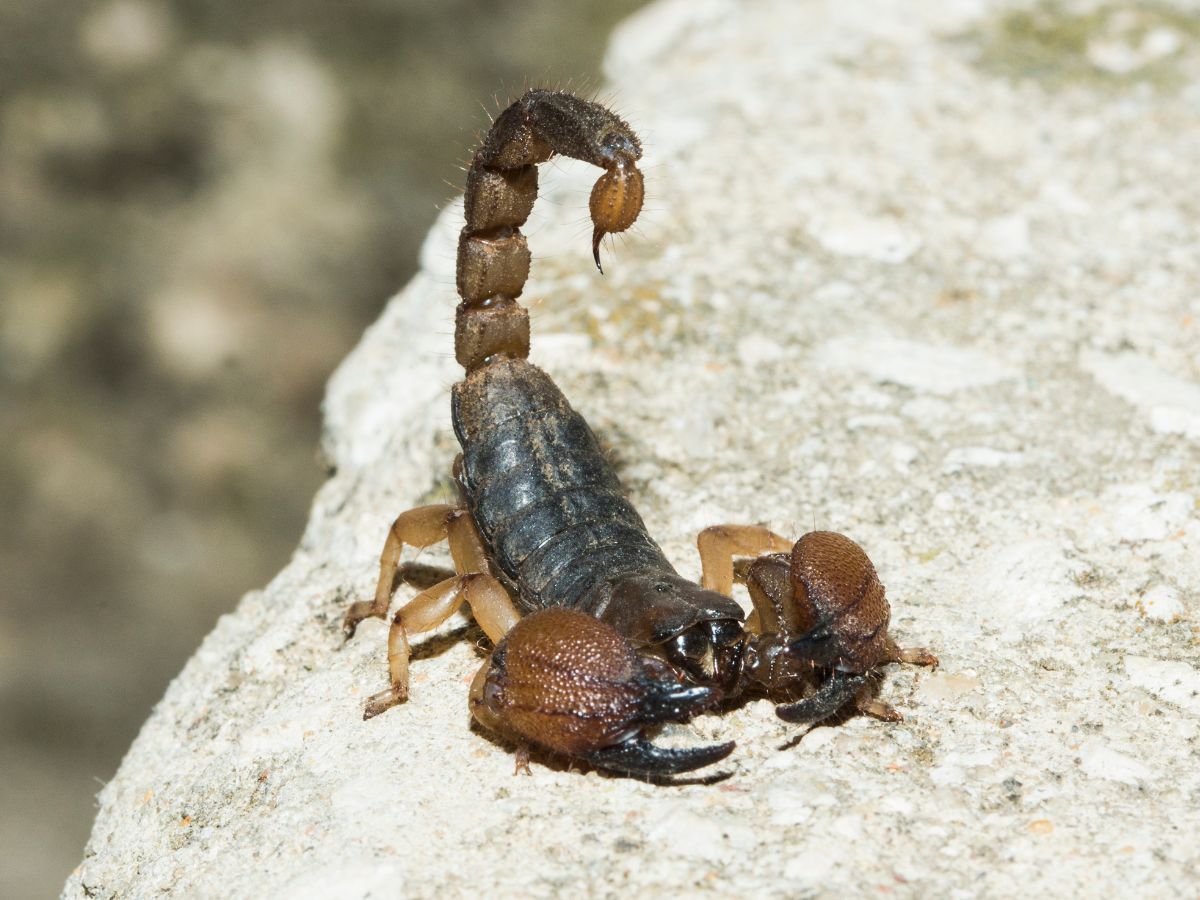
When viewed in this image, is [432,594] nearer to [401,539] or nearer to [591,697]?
[401,539]

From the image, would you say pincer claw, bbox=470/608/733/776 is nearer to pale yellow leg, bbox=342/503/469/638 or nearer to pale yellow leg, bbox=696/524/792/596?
pale yellow leg, bbox=696/524/792/596

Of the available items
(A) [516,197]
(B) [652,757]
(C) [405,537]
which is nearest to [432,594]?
(C) [405,537]

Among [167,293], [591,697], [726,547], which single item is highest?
[167,293]

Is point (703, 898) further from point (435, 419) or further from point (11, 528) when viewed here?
point (11, 528)

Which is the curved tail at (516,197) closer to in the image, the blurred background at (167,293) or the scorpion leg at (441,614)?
the scorpion leg at (441,614)

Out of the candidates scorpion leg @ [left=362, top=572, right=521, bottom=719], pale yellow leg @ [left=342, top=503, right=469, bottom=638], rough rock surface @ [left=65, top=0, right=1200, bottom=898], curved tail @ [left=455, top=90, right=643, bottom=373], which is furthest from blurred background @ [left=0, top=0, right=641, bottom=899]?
scorpion leg @ [left=362, top=572, right=521, bottom=719]
